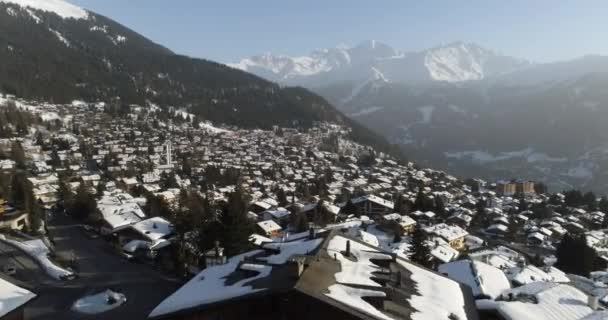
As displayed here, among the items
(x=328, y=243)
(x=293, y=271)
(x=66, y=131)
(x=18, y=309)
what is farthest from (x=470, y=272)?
(x=66, y=131)

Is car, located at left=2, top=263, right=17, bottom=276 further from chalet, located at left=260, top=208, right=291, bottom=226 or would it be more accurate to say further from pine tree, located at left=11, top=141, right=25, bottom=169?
pine tree, located at left=11, top=141, right=25, bottom=169

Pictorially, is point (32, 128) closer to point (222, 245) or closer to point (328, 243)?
point (222, 245)

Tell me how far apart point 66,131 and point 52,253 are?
80.7 meters

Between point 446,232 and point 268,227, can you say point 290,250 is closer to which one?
point 268,227

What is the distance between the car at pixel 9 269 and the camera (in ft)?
81.7

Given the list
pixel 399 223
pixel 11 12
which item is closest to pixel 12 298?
→ pixel 399 223

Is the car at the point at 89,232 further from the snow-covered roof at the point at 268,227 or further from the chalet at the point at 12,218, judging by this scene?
the snow-covered roof at the point at 268,227

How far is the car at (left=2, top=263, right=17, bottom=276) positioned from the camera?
81.7 feet

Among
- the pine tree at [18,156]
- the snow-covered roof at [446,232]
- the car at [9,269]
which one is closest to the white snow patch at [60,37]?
the pine tree at [18,156]

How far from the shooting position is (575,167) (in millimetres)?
194625

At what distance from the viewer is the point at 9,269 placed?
1003 inches

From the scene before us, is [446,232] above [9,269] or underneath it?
underneath

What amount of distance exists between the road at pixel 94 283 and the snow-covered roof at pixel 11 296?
1.04 meters

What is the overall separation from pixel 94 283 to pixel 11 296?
1088 centimetres
